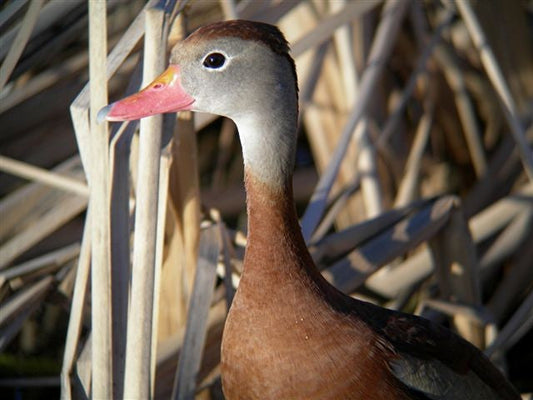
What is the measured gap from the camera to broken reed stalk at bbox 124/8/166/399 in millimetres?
2227

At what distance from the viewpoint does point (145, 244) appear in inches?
88.9

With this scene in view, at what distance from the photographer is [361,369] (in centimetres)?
220

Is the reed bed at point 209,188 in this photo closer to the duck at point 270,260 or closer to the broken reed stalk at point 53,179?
the broken reed stalk at point 53,179

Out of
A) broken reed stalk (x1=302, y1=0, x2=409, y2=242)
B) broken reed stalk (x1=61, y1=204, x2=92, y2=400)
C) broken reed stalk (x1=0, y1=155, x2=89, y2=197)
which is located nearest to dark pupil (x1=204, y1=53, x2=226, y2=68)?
broken reed stalk (x1=61, y1=204, x2=92, y2=400)

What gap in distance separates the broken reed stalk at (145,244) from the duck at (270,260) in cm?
8

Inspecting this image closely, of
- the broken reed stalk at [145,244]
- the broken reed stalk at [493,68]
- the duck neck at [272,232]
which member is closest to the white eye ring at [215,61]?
the broken reed stalk at [145,244]

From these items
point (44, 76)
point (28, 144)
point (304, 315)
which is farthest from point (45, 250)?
point (304, 315)

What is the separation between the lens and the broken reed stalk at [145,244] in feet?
7.30

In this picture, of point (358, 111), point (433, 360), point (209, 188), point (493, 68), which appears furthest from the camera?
point (209, 188)

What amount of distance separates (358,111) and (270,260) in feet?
3.95

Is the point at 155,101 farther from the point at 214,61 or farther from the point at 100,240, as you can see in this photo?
the point at 100,240

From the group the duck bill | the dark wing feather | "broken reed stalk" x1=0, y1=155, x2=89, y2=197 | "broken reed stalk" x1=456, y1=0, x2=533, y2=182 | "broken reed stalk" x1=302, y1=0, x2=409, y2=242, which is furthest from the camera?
"broken reed stalk" x1=456, y1=0, x2=533, y2=182

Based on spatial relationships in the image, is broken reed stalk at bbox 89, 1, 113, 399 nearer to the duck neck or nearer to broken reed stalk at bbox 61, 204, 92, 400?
broken reed stalk at bbox 61, 204, 92, 400

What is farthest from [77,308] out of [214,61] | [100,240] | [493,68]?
[493,68]
